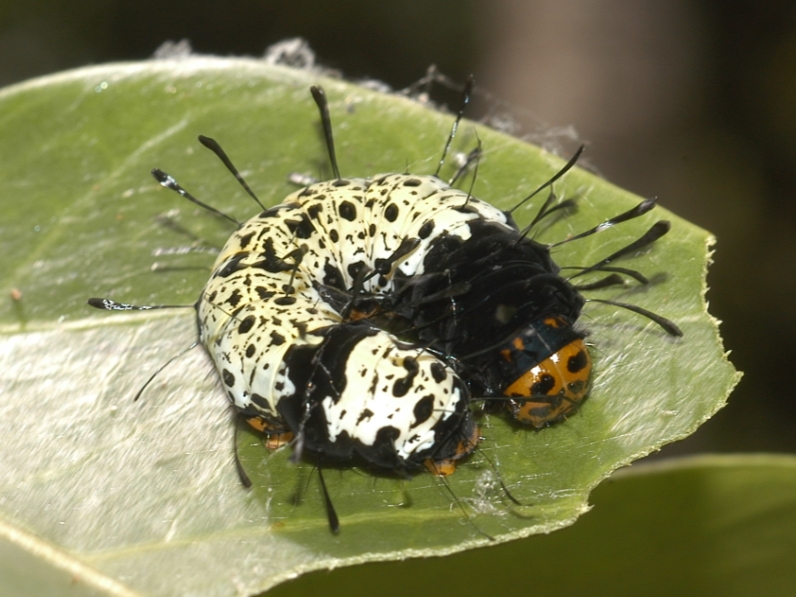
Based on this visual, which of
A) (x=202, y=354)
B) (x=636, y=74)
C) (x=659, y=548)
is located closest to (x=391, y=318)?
(x=202, y=354)

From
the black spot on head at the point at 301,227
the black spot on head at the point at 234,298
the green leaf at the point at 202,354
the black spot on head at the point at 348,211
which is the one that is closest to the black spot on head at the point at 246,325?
the black spot on head at the point at 234,298

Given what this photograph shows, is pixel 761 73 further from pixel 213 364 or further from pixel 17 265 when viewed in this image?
pixel 17 265

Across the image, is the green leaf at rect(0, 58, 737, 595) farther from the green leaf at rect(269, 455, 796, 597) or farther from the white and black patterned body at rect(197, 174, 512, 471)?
the green leaf at rect(269, 455, 796, 597)

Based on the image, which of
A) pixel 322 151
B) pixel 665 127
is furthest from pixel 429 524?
pixel 665 127

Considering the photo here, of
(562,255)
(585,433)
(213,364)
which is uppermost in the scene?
(562,255)

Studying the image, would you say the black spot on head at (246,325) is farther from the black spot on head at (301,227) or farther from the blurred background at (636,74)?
the blurred background at (636,74)

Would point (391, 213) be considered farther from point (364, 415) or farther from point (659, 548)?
point (659, 548)
